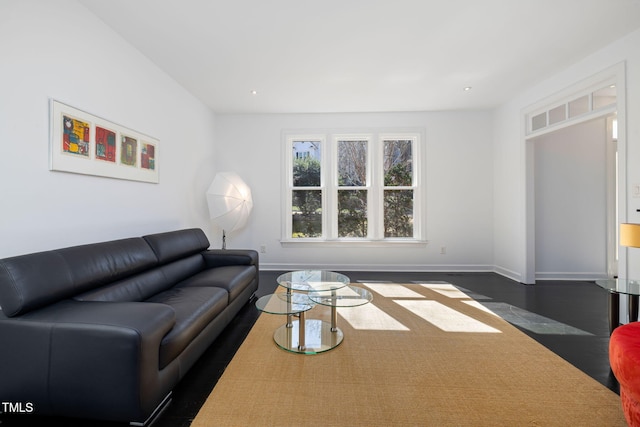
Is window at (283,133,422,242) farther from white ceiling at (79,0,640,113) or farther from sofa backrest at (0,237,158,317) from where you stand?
sofa backrest at (0,237,158,317)

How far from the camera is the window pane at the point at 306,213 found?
471cm

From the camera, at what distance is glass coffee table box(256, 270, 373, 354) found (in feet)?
6.53

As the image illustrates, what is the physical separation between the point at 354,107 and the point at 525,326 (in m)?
3.60

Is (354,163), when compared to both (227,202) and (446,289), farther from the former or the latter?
(446,289)

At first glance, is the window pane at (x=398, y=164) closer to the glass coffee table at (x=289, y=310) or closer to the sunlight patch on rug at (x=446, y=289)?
the sunlight patch on rug at (x=446, y=289)

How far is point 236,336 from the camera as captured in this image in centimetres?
228

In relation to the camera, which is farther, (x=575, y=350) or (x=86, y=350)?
(x=575, y=350)

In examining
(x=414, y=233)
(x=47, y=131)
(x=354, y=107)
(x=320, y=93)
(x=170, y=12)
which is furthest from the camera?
(x=414, y=233)

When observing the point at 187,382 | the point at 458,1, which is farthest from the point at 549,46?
the point at 187,382

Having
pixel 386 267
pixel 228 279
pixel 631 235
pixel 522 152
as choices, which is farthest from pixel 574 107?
pixel 228 279

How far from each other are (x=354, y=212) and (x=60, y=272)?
12.5ft

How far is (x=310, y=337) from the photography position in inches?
86.5

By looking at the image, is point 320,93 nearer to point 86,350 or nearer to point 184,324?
point 184,324

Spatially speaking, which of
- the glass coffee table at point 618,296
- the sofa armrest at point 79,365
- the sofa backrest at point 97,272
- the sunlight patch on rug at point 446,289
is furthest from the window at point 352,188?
the sofa armrest at point 79,365
